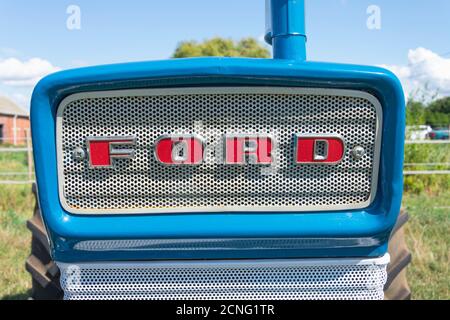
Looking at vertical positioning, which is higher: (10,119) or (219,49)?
(219,49)

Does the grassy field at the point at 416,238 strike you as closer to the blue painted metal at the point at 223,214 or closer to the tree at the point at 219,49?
the blue painted metal at the point at 223,214

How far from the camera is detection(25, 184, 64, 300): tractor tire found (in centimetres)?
253

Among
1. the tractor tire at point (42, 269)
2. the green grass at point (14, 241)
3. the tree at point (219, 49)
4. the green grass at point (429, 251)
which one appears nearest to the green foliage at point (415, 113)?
Result: the green grass at point (429, 251)

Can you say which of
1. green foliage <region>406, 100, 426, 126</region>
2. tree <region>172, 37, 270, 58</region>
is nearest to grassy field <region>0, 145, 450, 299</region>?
green foliage <region>406, 100, 426, 126</region>

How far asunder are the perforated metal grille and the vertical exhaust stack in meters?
0.50

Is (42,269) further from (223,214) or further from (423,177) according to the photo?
(423,177)

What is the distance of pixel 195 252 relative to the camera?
1.72m

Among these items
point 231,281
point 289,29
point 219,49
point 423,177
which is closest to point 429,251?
point 289,29

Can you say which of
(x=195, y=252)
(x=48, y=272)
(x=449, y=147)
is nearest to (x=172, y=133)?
(x=195, y=252)

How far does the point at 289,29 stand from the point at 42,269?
1769mm

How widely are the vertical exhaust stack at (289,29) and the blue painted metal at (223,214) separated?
19.2 inches

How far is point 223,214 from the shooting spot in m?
1.69
